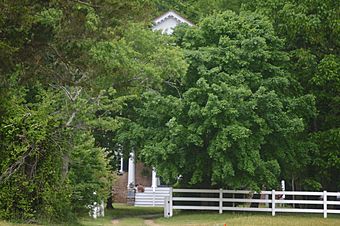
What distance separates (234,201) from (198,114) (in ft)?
15.0

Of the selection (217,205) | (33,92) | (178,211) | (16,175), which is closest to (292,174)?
(217,205)

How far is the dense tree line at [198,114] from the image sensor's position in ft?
74.9

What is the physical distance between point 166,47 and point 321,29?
7077 mm

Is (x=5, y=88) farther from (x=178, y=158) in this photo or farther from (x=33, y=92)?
(x=178, y=158)

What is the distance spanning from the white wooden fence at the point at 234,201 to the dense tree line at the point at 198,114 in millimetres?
655

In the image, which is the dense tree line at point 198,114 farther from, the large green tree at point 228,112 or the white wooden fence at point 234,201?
the white wooden fence at point 234,201

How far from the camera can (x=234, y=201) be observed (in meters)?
31.4

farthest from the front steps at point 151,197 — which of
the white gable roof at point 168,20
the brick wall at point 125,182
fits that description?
the white gable roof at point 168,20

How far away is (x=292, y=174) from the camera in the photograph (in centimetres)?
3303

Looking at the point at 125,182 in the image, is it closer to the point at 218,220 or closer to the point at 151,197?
the point at 151,197

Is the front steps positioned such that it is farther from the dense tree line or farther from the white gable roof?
the white gable roof

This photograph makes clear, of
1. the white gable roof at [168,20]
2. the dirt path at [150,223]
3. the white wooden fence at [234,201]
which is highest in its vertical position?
the white gable roof at [168,20]

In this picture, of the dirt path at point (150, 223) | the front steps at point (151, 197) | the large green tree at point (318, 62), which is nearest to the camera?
the dirt path at point (150, 223)

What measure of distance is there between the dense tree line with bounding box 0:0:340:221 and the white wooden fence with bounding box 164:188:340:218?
2.15 ft
